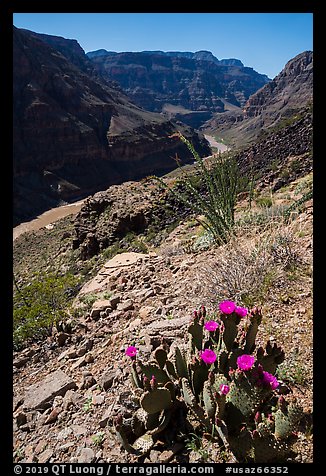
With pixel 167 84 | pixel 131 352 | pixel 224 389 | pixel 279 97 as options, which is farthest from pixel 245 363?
pixel 167 84

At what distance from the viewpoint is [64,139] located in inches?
2063

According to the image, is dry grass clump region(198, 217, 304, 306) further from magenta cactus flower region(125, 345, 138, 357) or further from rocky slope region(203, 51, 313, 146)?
rocky slope region(203, 51, 313, 146)

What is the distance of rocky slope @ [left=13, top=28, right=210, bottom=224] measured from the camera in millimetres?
47156

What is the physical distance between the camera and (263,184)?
37.4ft

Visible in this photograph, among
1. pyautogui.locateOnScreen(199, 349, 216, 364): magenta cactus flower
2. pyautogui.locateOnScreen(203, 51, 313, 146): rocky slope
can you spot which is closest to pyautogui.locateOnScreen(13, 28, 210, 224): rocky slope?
pyautogui.locateOnScreen(203, 51, 313, 146): rocky slope

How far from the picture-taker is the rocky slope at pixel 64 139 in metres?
47.2

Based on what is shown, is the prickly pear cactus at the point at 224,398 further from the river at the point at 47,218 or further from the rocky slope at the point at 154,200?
the river at the point at 47,218

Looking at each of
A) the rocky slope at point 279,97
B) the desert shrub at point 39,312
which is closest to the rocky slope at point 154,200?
the desert shrub at point 39,312

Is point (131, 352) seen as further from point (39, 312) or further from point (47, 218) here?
point (47, 218)
